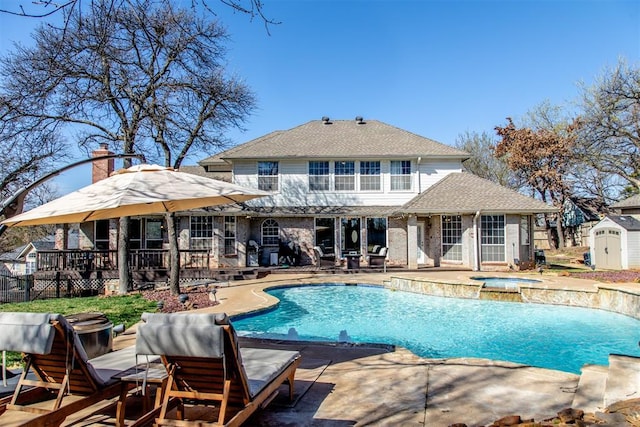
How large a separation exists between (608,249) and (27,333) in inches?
921

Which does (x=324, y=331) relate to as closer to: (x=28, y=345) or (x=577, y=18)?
(x=28, y=345)

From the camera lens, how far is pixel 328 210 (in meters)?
20.7

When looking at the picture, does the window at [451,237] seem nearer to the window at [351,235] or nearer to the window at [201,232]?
the window at [351,235]

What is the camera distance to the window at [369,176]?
69.8ft

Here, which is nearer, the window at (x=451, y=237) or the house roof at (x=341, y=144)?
the window at (x=451, y=237)

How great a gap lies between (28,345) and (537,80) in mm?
23158

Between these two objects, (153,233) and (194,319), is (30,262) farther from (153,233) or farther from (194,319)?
(194,319)

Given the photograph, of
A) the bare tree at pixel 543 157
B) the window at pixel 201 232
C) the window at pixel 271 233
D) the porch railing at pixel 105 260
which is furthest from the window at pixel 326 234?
the bare tree at pixel 543 157

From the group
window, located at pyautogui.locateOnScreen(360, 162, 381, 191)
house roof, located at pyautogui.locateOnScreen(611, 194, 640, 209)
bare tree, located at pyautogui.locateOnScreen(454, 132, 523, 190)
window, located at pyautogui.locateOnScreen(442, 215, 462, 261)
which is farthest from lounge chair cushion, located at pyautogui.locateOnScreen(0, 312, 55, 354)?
bare tree, located at pyautogui.locateOnScreen(454, 132, 523, 190)

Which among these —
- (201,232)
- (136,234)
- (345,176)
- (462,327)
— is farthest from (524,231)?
(136,234)

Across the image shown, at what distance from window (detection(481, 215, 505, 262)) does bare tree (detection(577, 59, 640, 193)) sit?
475 inches

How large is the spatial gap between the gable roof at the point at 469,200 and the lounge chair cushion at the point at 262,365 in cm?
1425

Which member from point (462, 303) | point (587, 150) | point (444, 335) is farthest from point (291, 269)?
point (587, 150)

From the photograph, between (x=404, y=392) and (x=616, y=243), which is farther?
(x=616, y=243)
